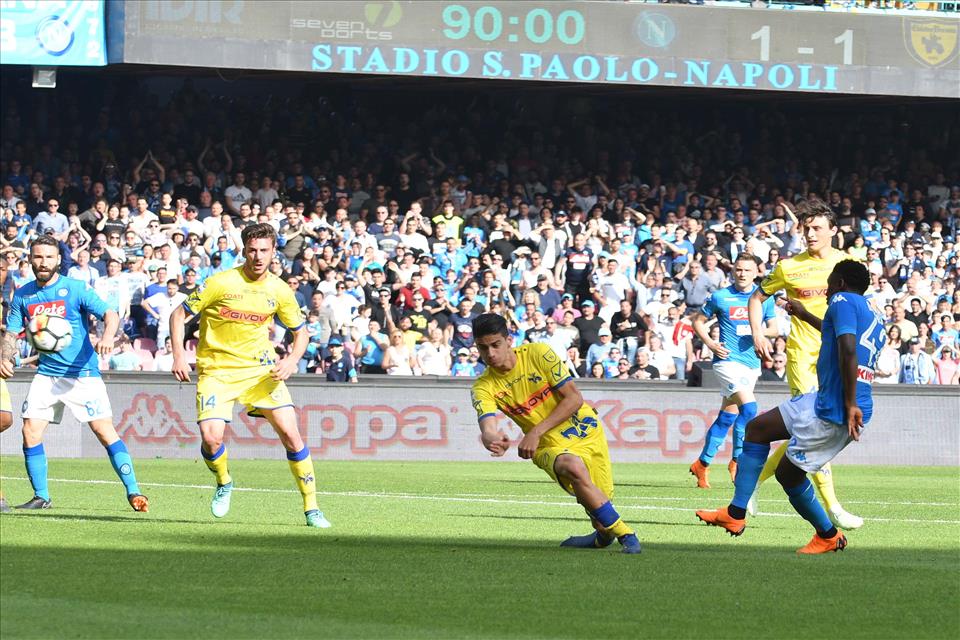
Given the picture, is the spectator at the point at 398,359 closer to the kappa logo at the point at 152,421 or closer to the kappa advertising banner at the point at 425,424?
the kappa advertising banner at the point at 425,424

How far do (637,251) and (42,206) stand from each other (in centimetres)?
962

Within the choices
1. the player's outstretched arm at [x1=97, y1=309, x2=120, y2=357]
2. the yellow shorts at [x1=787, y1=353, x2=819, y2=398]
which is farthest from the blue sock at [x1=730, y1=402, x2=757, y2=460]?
the player's outstretched arm at [x1=97, y1=309, x2=120, y2=357]

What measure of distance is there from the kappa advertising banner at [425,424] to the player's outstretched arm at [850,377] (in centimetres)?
1335

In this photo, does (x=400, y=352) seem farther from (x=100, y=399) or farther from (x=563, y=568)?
(x=563, y=568)

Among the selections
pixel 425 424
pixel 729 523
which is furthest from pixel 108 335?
pixel 425 424

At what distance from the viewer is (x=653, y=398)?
23328 mm

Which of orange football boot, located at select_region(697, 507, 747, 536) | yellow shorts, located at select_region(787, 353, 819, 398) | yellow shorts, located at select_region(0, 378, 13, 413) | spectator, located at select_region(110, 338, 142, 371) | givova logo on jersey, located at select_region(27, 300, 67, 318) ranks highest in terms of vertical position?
givova logo on jersey, located at select_region(27, 300, 67, 318)

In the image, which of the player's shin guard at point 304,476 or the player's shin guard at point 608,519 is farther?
the player's shin guard at point 304,476

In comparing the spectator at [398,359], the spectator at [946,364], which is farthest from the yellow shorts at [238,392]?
the spectator at [946,364]

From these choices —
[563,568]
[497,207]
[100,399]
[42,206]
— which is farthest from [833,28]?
[563,568]

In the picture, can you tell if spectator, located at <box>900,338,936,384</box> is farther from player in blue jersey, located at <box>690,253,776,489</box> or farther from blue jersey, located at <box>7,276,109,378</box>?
blue jersey, located at <box>7,276,109,378</box>

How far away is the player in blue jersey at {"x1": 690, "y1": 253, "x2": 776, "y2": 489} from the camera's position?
53.6 ft

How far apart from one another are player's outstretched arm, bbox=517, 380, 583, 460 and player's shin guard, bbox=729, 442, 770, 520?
127cm

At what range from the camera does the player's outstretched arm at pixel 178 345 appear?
11625 millimetres
